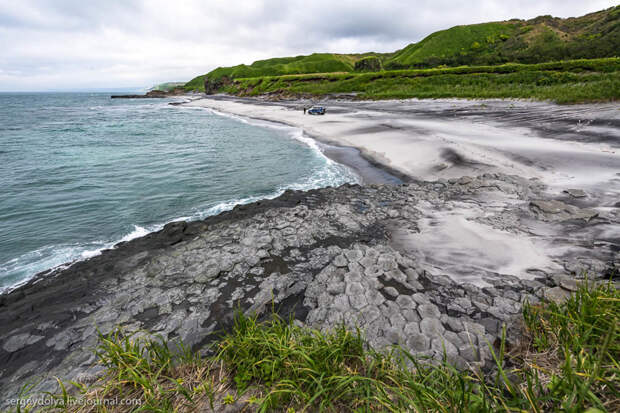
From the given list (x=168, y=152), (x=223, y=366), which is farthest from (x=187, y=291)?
(x=168, y=152)

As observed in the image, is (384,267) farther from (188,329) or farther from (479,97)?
Answer: (479,97)

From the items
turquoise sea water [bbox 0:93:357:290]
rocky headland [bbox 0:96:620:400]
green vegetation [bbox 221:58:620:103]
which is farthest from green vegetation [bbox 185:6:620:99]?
turquoise sea water [bbox 0:93:357:290]

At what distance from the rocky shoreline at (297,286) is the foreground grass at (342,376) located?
872 millimetres

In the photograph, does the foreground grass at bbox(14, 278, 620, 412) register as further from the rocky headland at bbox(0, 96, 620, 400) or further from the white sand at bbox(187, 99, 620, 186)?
the white sand at bbox(187, 99, 620, 186)

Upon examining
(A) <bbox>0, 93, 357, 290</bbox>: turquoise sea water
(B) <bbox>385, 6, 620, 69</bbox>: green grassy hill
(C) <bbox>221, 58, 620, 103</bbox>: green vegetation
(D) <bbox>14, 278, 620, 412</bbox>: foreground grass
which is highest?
(B) <bbox>385, 6, 620, 69</bbox>: green grassy hill

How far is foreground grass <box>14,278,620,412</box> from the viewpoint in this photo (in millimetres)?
2283

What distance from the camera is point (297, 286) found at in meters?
6.11

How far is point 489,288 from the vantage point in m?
5.53

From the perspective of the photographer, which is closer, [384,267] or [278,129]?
[384,267]

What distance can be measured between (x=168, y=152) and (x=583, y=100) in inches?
1466

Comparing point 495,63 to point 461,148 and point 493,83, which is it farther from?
point 461,148

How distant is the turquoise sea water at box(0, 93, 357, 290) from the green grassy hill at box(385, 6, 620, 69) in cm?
6768

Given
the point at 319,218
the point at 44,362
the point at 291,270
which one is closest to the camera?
the point at 44,362

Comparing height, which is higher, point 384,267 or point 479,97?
point 479,97
